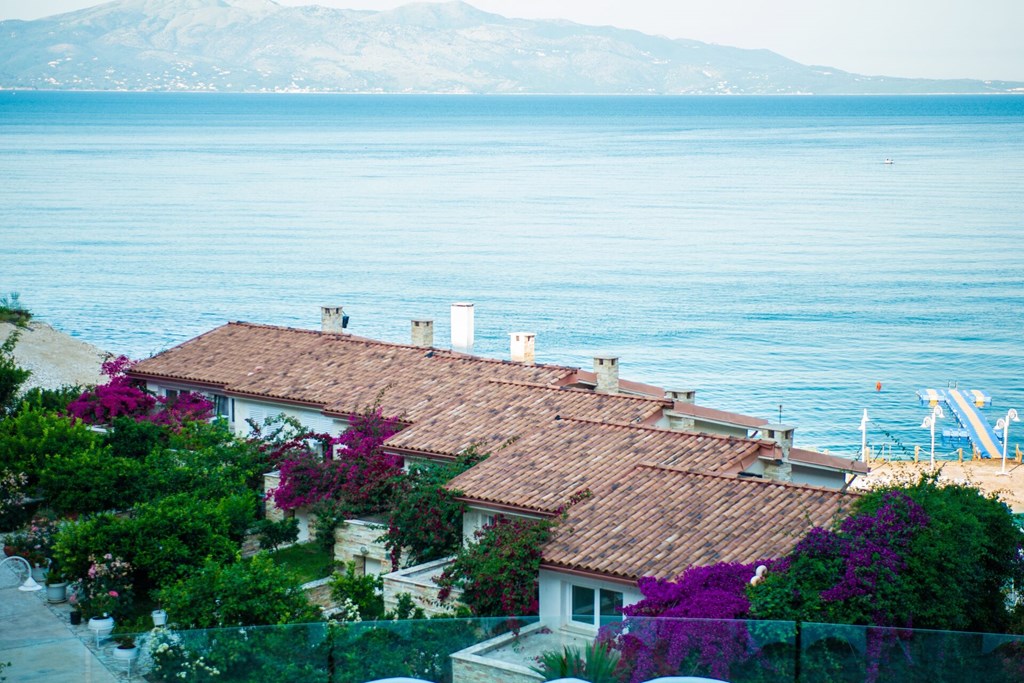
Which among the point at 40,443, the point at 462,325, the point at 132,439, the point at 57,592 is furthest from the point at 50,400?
the point at 57,592

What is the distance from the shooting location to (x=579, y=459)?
25953 mm

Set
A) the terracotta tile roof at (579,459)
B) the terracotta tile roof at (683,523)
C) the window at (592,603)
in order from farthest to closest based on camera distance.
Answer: the terracotta tile roof at (579,459) → the window at (592,603) → the terracotta tile roof at (683,523)

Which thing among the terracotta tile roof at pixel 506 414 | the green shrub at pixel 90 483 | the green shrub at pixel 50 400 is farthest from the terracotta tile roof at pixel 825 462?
the green shrub at pixel 50 400

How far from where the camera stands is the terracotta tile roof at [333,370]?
3164cm

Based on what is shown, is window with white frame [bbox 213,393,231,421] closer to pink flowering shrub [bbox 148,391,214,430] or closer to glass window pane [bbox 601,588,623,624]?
pink flowering shrub [bbox 148,391,214,430]

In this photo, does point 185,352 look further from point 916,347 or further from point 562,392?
point 916,347

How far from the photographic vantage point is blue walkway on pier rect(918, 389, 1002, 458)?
51.6 meters

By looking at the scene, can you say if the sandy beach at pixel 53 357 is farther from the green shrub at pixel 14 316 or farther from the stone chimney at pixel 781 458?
the stone chimney at pixel 781 458

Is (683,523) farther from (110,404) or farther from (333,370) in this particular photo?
(110,404)

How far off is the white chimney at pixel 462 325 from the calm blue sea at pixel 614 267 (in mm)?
20308

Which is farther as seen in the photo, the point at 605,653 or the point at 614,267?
the point at 614,267

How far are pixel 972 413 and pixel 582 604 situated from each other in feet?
118

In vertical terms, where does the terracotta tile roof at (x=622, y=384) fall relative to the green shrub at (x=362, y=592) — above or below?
above

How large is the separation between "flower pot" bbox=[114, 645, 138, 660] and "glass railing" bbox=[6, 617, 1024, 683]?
0.03 m
